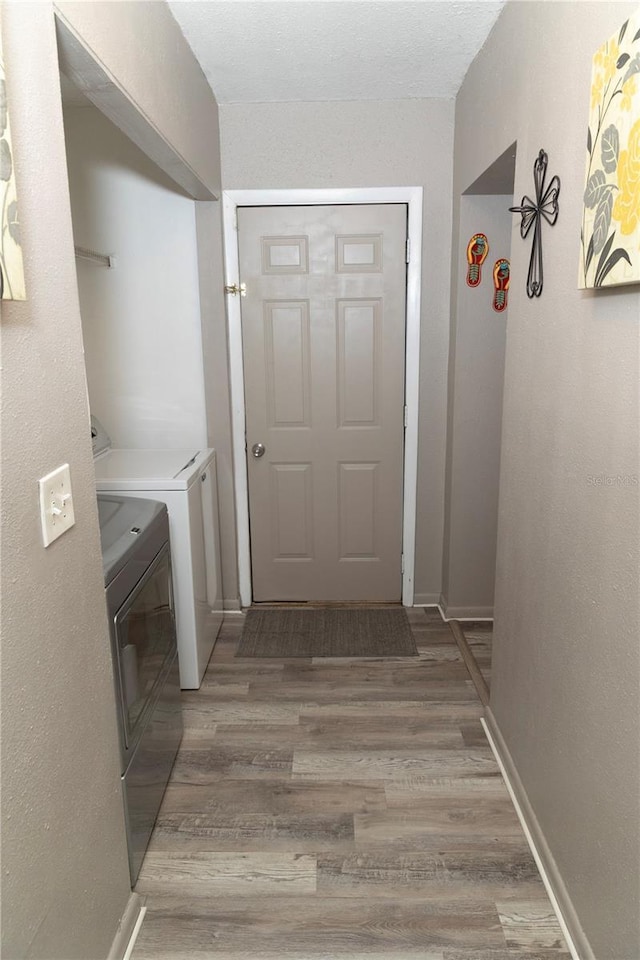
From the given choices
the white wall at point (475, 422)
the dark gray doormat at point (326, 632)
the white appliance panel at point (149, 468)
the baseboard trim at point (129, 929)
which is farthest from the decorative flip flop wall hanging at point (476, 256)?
the baseboard trim at point (129, 929)

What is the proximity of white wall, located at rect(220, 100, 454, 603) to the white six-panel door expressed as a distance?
0.14 meters

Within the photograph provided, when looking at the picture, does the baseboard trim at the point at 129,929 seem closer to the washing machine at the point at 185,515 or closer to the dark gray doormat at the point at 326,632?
the washing machine at the point at 185,515

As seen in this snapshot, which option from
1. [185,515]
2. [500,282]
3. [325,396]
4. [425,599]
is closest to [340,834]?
[185,515]

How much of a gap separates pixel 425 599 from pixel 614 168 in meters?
2.67

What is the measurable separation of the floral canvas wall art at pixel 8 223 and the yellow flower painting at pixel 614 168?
107 cm

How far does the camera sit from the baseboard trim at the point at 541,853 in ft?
5.27

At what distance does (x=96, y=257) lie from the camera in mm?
3020

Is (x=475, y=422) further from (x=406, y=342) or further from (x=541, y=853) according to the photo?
(x=541, y=853)

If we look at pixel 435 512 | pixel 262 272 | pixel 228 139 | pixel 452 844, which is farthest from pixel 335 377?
pixel 452 844

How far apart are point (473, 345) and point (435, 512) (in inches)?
35.9

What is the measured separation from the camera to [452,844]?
197cm

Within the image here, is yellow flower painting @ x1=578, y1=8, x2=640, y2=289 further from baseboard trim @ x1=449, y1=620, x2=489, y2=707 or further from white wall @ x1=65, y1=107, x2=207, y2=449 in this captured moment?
white wall @ x1=65, y1=107, x2=207, y2=449

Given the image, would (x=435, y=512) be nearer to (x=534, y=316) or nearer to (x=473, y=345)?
(x=473, y=345)

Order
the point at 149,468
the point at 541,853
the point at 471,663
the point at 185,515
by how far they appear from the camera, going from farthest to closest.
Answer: the point at 471,663, the point at 149,468, the point at 185,515, the point at 541,853
